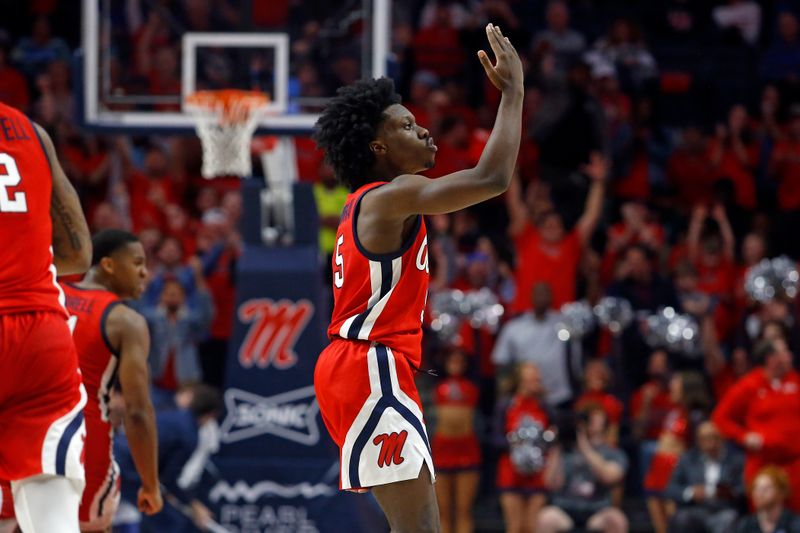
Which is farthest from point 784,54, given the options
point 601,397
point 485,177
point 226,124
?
point 485,177

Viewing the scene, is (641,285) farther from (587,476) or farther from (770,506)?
(770,506)

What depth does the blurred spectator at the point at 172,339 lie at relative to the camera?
1047 cm

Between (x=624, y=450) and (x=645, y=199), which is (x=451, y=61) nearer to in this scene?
(x=645, y=199)

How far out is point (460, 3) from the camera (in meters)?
14.8

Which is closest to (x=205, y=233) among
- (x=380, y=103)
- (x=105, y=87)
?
(x=105, y=87)

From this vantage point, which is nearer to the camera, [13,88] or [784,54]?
[13,88]

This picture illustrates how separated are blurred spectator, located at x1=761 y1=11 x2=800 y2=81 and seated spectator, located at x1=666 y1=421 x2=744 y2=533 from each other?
240 inches

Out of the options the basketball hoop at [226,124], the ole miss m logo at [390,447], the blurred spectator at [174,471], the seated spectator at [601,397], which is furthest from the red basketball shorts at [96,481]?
the seated spectator at [601,397]

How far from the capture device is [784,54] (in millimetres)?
14352

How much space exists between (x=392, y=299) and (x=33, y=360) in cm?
118

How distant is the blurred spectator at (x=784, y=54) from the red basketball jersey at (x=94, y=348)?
34.4 feet

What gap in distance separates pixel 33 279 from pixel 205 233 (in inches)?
297

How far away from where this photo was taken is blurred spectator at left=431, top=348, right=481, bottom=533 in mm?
9875

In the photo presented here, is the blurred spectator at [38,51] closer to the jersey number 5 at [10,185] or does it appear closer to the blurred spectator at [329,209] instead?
the blurred spectator at [329,209]
